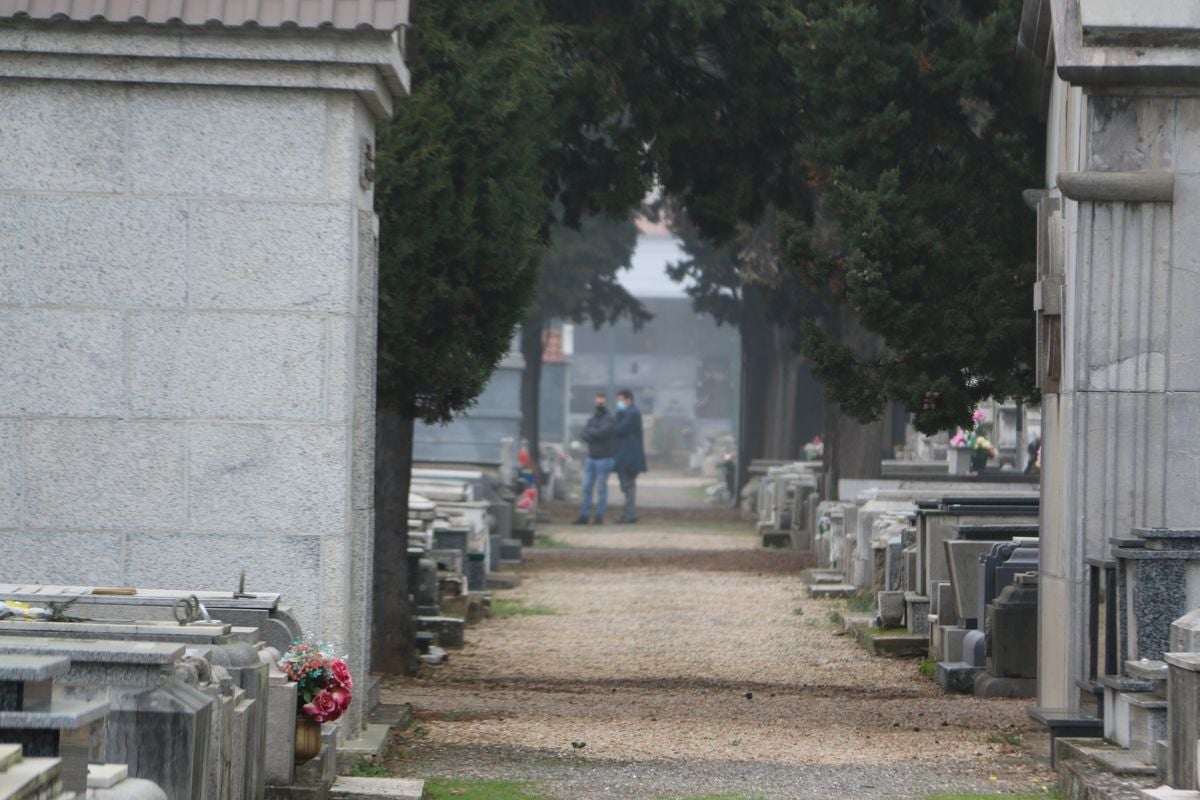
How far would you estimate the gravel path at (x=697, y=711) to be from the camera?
8.81 metres

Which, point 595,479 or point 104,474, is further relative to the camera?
point 595,479

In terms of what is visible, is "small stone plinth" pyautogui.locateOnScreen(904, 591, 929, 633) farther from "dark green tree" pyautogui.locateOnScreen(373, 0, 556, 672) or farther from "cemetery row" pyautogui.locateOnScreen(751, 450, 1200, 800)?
"dark green tree" pyautogui.locateOnScreen(373, 0, 556, 672)

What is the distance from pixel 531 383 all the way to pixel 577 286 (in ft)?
8.32

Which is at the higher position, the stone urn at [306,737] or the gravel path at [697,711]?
the stone urn at [306,737]

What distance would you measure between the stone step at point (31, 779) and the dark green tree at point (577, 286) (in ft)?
91.1

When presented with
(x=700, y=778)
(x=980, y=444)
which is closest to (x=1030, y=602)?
(x=700, y=778)

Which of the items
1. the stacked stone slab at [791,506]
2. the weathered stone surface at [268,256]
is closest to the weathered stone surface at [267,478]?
the weathered stone surface at [268,256]

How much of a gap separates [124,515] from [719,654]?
720cm

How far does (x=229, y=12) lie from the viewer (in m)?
8.46

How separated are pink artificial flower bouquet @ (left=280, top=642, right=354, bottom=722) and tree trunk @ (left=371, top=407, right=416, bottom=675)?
518cm

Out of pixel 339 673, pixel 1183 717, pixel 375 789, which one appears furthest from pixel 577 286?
pixel 1183 717

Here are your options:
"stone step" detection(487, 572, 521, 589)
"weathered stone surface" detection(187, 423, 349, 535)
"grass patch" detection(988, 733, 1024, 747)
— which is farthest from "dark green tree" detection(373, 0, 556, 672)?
"stone step" detection(487, 572, 521, 589)

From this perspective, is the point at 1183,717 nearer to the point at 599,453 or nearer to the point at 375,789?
the point at 375,789

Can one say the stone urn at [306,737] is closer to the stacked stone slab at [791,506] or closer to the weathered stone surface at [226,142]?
the weathered stone surface at [226,142]
